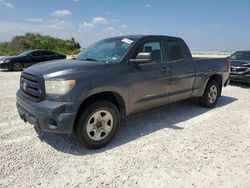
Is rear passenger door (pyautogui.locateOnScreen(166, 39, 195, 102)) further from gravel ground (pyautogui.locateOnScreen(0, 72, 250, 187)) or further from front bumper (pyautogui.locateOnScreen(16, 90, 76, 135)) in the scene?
front bumper (pyautogui.locateOnScreen(16, 90, 76, 135))

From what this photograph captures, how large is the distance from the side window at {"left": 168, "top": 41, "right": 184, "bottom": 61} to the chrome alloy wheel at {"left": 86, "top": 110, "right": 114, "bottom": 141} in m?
2.03

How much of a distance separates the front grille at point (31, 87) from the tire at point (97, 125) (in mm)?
745

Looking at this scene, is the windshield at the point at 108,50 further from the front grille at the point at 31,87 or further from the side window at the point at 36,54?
the side window at the point at 36,54

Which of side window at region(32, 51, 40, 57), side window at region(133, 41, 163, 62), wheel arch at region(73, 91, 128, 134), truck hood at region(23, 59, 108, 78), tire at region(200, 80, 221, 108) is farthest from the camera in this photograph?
side window at region(32, 51, 40, 57)

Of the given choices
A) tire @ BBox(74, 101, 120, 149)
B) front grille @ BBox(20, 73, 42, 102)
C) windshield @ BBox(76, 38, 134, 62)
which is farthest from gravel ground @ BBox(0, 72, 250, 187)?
windshield @ BBox(76, 38, 134, 62)

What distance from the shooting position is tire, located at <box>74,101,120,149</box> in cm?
365

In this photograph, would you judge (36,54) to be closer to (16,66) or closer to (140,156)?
(16,66)

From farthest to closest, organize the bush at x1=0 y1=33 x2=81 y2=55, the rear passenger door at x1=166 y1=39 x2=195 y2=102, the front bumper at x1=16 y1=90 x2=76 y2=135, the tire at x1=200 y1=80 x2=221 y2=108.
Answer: the bush at x1=0 y1=33 x2=81 y2=55, the tire at x1=200 y1=80 x2=221 y2=108, the rear passenger door at x1=166 y1=39 x2=195 y2=102, the front bumper at x1=16 y1=90 x2=76 y2=135


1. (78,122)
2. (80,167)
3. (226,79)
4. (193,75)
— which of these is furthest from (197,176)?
(226,79)

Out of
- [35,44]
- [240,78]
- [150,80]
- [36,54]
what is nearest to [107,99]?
[150,80]

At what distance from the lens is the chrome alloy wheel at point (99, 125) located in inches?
148

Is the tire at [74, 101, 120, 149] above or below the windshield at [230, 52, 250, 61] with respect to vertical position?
Result: below

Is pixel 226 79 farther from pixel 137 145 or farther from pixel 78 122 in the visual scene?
pixel 78 122

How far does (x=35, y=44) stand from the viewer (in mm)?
38281
